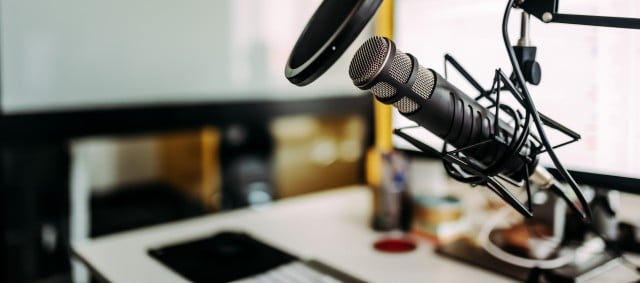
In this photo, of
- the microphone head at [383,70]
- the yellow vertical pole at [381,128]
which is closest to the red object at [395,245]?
the yellow vertical pole at [381,128]

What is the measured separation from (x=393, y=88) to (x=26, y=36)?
1.03 m

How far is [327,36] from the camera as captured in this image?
1.75 ft

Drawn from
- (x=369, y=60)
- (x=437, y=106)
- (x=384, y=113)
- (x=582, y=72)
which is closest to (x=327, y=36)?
(x=369, y=60)

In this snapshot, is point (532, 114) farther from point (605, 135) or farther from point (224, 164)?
point (224, 164)

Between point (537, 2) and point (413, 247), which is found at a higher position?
point (537, 2)

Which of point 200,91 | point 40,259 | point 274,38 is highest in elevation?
point 274,38

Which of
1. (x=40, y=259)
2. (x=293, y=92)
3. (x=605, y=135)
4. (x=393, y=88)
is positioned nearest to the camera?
(x=393, y=88)

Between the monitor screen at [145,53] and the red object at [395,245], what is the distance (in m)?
0.65

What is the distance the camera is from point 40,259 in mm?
1425

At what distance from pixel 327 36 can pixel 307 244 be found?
53cm

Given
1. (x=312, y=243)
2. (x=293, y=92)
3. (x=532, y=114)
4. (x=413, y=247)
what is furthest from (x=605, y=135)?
(x=293, y=92)

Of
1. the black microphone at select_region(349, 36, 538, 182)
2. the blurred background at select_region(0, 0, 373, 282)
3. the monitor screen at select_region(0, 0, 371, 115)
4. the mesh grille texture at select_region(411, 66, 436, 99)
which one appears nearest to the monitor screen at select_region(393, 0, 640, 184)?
the black microphone at select_region(349, 36, 538, 182)

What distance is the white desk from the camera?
2.76 ft

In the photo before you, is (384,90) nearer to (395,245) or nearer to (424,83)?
(424,83)
